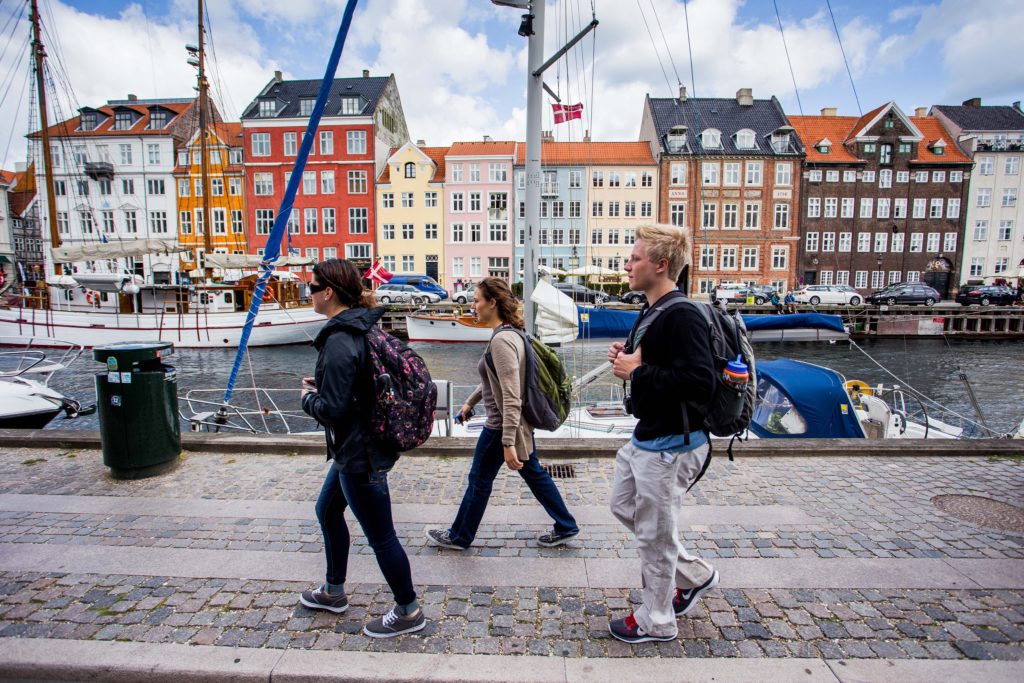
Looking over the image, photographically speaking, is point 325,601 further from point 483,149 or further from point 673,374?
point 483,149

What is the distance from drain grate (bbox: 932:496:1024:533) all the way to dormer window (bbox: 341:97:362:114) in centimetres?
5036

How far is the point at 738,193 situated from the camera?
4834 cm

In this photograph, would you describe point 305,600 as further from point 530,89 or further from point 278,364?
point 278,364

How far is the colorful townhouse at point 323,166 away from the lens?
4766 centimetres

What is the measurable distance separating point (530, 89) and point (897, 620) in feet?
18.2

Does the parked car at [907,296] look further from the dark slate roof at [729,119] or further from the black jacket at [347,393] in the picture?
the black jacket at [347,393]

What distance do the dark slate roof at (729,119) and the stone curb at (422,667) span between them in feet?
162

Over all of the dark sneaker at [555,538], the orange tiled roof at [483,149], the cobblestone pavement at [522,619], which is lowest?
the cobblestone pavement at [522,619]

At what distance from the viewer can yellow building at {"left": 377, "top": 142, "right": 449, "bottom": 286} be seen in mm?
48375

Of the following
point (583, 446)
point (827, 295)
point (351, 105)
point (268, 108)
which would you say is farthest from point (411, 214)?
point (583, 446)

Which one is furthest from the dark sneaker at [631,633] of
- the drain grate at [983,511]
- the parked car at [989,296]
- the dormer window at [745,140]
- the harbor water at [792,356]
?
the dormer window at [745,140]

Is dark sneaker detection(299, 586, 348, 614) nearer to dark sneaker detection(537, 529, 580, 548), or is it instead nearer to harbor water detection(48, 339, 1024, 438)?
dark sneaker detection(537, 529, 580, 548)

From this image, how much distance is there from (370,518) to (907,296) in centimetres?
4447

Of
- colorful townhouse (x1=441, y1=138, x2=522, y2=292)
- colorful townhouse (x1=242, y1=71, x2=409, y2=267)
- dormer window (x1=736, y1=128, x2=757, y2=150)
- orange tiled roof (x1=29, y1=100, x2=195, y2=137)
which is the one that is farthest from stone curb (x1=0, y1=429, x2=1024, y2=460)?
orange tiled roof (x1=29, y1=100, x2=195, y2=137)
